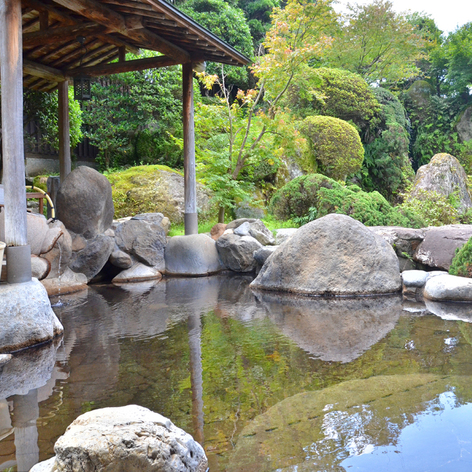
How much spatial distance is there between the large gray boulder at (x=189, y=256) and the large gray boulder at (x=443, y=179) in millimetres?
7686

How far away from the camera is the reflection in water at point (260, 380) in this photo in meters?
3.13

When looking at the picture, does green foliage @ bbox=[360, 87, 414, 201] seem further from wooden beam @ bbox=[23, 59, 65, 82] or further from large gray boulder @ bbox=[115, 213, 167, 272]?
wooden beam @ bbox=[23, 59, 65, 82]

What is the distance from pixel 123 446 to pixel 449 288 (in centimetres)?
612

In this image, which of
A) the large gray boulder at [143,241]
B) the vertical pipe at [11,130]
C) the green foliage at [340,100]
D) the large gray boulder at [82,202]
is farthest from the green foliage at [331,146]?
the vertical pipe at [11,130]

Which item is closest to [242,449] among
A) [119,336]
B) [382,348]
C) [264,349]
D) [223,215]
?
[264,349]

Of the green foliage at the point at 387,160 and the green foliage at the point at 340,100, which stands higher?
the green foliage at the point at 340,100

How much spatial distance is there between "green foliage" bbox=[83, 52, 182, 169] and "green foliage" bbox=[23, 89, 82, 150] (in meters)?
2.12

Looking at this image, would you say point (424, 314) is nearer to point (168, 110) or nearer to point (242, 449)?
point (242, 449)

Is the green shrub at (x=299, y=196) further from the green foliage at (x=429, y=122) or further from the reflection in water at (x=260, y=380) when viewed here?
the green foliage at (x=429, y=122)

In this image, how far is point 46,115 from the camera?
12.7 metres

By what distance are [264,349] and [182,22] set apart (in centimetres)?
557

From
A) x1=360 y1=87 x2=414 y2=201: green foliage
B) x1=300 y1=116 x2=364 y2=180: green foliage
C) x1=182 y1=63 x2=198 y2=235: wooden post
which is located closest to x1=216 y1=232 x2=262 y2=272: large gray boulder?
x1=182 y1=63 x2=198 y2=235: wooden post

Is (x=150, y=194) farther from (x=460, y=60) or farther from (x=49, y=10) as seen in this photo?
(x=460, y=60)

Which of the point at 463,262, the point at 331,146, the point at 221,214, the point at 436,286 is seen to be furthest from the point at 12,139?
the point at 331,146
